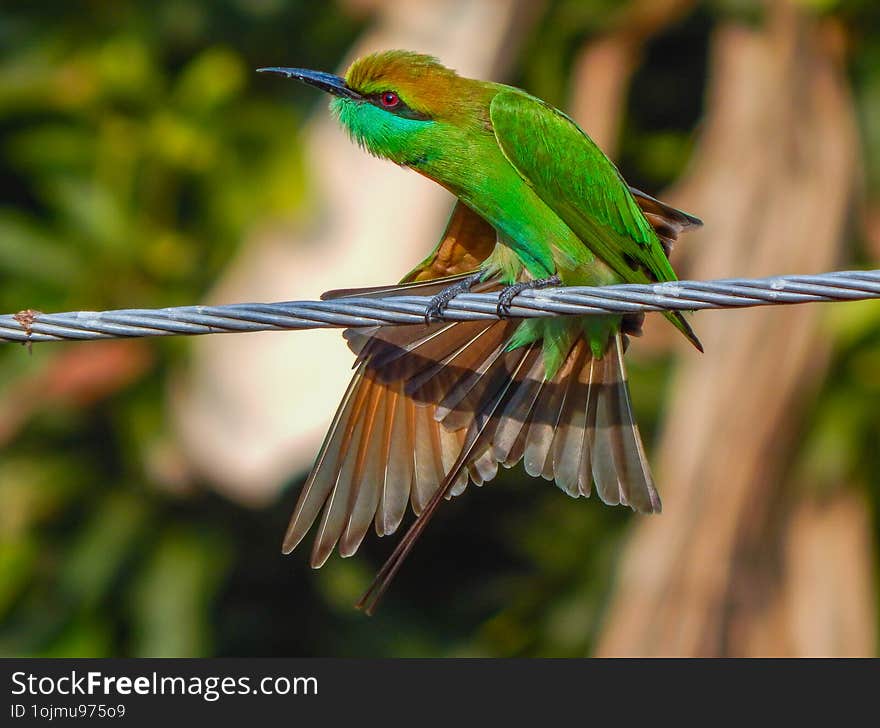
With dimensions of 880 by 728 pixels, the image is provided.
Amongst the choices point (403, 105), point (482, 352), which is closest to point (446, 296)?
point (482, 352)

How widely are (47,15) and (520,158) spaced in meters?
6.12

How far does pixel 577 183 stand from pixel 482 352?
52 cm

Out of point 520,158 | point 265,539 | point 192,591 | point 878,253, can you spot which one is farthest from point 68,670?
point 878,253

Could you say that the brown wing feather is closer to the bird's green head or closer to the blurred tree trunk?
the bird's green head

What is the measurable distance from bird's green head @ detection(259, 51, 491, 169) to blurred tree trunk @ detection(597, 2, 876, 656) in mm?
3864

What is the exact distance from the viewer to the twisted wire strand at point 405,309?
107 inches

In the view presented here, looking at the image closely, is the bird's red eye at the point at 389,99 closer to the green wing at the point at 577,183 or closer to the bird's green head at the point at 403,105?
the bird's green head at the point at 403,105

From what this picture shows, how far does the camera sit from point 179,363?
8086mm

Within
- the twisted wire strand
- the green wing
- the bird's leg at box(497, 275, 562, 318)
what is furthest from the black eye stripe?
the twisted wire strand

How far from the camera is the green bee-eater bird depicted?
3.65m

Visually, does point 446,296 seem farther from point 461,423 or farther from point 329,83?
point 329,83

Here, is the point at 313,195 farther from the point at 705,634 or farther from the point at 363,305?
the point at 363,305

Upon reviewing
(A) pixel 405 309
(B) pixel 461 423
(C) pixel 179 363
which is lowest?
(A) pixel 405 309

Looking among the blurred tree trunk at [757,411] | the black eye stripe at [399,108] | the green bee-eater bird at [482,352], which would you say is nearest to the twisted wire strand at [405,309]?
the green bee-eater bird at [482,352]
